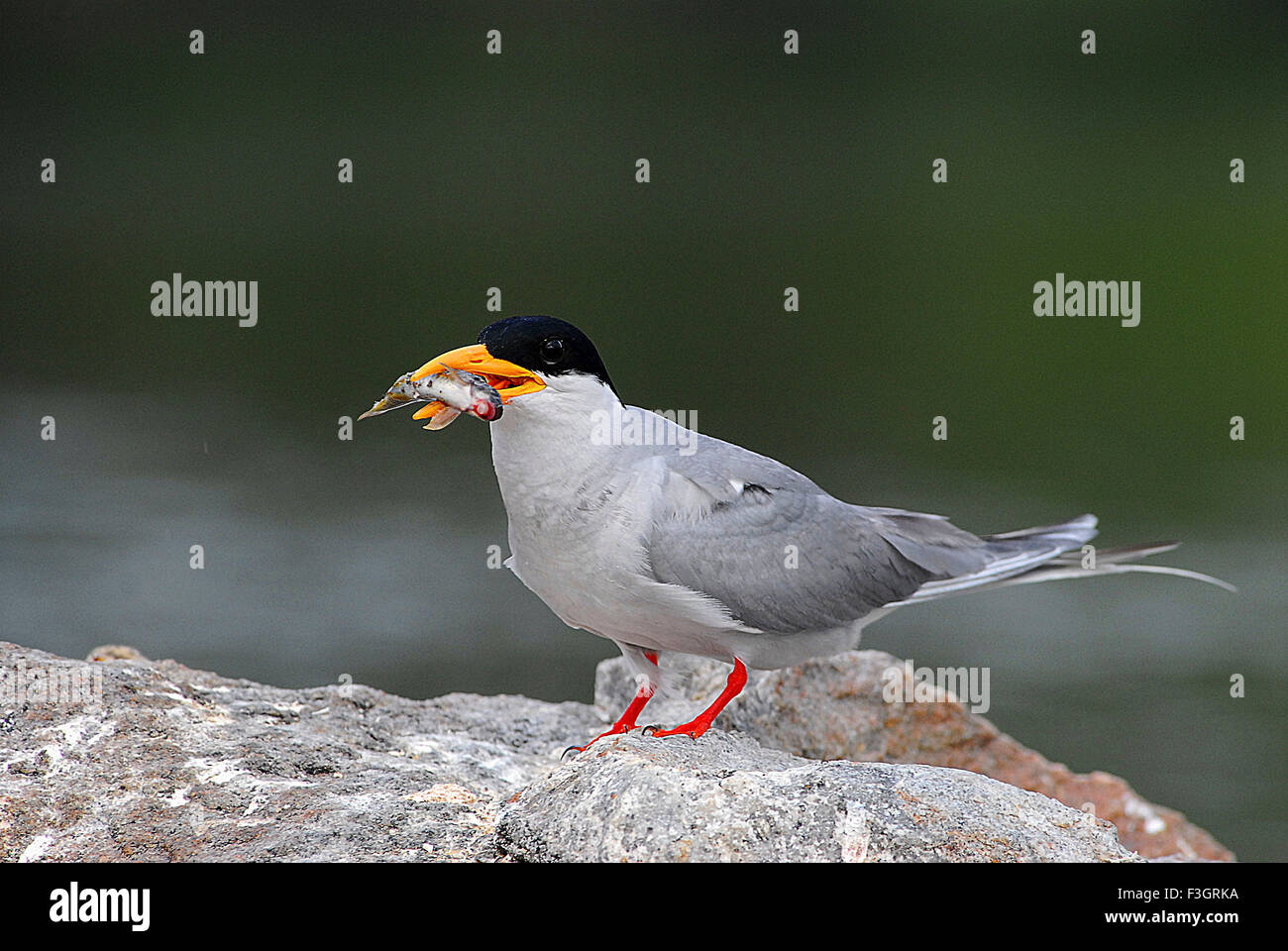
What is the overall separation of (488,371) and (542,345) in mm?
214

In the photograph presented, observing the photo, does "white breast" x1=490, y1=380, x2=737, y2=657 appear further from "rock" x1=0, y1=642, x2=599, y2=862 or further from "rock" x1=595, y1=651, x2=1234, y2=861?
"rock" x1=595, y1=651, x2=1234, y2=861

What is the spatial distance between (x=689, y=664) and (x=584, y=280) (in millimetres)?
12563

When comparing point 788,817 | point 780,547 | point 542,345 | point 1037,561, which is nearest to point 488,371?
point 542,345

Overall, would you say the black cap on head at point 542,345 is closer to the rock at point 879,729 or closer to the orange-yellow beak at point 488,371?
the orange-yellow beak at point 488,371

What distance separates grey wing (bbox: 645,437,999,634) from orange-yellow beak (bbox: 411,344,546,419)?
65cm

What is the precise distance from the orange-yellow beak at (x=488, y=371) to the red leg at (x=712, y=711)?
49.8 inches

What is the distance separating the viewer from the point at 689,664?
699cm

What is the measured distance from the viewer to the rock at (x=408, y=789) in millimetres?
4125

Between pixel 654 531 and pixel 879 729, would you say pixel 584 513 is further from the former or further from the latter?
pixel 879 729

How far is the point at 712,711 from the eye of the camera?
5.36m

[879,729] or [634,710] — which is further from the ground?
[634,710]

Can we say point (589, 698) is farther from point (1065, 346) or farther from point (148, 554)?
point (1065, 346)

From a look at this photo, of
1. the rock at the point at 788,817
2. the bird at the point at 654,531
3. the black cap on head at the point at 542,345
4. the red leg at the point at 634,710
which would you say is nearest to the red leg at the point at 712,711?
the bird at the point at 654,531

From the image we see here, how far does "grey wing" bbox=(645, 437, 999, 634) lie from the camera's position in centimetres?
548
